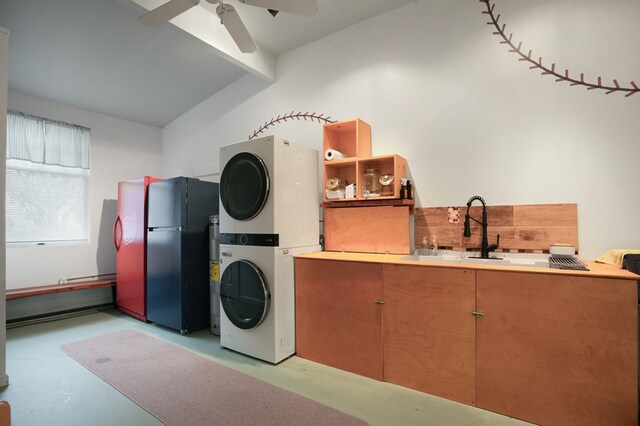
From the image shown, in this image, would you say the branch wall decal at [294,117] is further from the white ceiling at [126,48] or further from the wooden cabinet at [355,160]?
the white ceiling at [126,48]

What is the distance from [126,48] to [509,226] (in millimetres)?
4139

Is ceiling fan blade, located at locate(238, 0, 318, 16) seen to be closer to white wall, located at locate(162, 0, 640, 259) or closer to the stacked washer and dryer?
the stacked washer and dryer

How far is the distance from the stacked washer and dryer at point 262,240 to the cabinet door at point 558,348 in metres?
1.53

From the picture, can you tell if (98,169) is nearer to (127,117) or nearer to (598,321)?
(127,117)

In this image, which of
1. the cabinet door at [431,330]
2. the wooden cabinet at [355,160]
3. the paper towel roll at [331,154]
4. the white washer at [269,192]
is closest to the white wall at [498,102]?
the wooden cabinet at [355,160]

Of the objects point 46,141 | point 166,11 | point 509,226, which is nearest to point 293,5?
point 166,11

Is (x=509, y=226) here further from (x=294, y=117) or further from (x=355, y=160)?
(x=294, y=117)

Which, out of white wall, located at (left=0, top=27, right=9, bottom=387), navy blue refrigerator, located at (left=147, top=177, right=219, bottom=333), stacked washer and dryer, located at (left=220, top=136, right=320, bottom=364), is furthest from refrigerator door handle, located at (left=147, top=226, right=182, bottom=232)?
white wall, located at (left=0, top=27, right=9, bottom=387)

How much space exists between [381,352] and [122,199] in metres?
3.98

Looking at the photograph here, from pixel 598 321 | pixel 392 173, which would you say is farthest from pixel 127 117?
pixel 598 321

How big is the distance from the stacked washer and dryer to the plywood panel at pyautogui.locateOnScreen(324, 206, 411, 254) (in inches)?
12.4

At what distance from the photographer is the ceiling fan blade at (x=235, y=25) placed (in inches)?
80.7

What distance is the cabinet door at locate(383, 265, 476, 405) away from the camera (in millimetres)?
2010

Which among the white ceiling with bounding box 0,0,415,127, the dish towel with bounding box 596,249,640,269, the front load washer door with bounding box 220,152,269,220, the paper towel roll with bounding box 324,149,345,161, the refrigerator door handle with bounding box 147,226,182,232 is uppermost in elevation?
the white ceiling with bounding box 0,0,415,127
